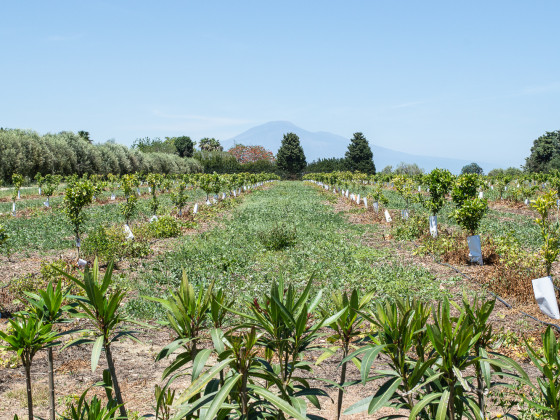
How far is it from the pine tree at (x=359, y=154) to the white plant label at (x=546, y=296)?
2755 inches

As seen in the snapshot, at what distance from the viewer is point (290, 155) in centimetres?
8212

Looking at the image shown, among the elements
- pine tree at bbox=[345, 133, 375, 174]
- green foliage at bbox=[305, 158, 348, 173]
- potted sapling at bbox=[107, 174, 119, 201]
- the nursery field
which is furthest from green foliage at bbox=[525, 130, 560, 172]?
potted sapling at bbox=[107, 174, 119, 201]

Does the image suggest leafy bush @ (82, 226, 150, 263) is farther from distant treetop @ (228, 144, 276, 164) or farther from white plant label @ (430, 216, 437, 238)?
distant treetop @ (228, 144, 276, 164)

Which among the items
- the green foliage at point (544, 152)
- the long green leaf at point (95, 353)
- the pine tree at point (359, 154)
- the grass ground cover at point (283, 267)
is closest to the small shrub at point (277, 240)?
the grass ground cover at point (283, 267)

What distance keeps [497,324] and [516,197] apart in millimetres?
18755

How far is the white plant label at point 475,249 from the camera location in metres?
9.36

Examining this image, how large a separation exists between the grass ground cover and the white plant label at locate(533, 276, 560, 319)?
5.19 feet

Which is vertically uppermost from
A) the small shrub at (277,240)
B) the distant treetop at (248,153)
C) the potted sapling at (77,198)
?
the distant treetop at (248,153)

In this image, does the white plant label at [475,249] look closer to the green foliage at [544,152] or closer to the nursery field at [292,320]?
the nursery field at [292,320]

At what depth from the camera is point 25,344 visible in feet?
6.73

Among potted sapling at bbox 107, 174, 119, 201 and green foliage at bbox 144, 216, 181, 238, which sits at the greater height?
potted sapling at bbox 107, 174, 119, 201

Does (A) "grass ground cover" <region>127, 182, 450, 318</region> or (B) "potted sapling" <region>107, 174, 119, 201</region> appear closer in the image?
(A) "grass ground cover" <region>127, 182, 450, 318</region>

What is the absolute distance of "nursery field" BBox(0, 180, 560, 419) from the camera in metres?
1.66

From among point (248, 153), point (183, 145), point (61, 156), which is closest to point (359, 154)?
point (248, 153)
